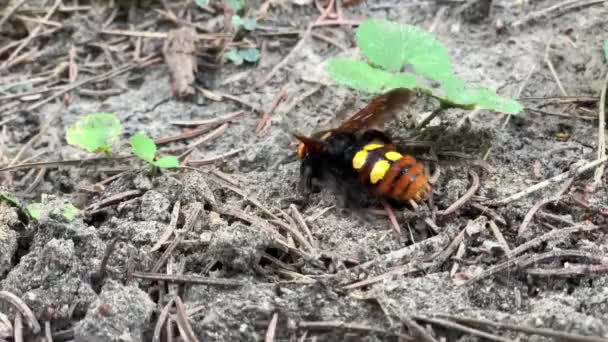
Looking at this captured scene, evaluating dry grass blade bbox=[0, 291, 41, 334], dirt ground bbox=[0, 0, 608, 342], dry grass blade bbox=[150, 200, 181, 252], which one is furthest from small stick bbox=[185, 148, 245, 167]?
dry grass blade bbox=[0, 291, 41, 334]

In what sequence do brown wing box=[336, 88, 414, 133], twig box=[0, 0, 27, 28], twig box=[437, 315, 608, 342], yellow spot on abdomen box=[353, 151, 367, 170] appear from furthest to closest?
twig box=[0, 0, 27, 28]
brown wing box=[336, 88, 414, 133]
yellow spot on abdomen box=[353, 151, 367, 170]
twig box=[437, 315, 608, 342]

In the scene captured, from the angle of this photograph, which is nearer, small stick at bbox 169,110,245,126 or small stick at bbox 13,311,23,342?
small stick at bbox 13,311,23,342

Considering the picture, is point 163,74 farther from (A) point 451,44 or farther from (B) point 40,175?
(A) point 451,44

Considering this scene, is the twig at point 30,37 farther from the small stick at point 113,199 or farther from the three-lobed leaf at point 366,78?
the three-lobed leaf at point 366,78

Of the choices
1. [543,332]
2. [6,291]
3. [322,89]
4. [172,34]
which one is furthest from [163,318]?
[172,34]

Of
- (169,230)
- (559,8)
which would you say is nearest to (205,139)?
(169,230)

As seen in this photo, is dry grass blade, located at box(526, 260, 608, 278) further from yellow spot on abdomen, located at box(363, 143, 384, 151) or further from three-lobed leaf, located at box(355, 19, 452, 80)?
three-lobed leaf, located at box(355, 19, 452, 80)
